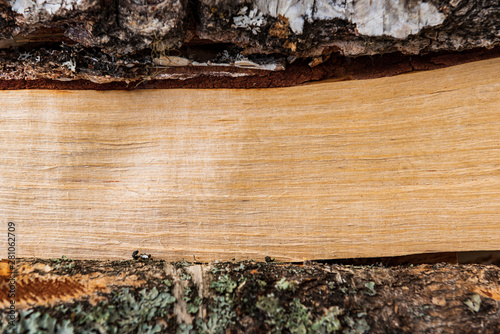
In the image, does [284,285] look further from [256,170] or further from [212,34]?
[212,34]

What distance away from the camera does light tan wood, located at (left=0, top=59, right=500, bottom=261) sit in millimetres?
1438

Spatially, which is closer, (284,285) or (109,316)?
(109,316)

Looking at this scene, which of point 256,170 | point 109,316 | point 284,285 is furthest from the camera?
point 256,170

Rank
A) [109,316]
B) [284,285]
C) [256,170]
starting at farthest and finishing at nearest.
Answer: [256,170] → [284,285] → [109,316]

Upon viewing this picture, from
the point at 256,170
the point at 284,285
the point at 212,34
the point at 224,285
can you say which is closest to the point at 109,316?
the point at 224,285

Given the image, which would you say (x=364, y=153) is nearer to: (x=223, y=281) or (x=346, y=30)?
(x=346, y=30)

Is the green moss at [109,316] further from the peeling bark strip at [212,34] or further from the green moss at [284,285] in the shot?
the peeling bark strip at [212,34]

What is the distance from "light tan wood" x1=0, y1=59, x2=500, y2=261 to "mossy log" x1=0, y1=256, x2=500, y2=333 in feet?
0.52

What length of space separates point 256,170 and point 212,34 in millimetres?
572

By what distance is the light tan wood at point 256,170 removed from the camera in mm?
1438

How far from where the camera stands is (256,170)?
146cm

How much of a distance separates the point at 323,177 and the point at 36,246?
126 cm

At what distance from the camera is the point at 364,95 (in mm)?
1452

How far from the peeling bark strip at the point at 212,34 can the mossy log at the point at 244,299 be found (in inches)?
31.4
